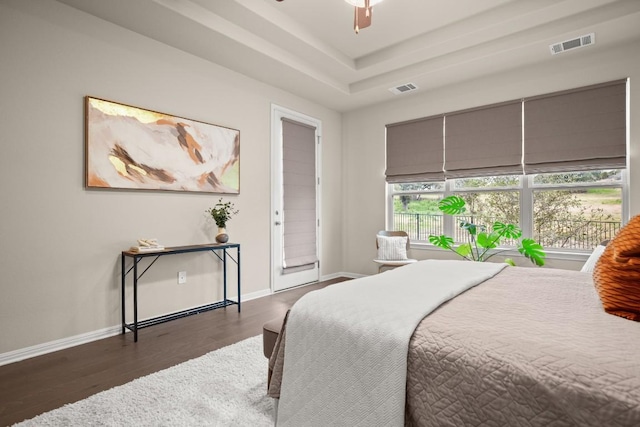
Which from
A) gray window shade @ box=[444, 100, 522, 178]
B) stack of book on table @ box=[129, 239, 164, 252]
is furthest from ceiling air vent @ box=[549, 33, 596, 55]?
stack of book on table @ box=[129, 239, 164, 252]

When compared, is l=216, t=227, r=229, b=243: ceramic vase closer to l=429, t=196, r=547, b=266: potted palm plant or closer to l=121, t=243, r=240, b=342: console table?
l=121, t=243, r=240, b=342: console table

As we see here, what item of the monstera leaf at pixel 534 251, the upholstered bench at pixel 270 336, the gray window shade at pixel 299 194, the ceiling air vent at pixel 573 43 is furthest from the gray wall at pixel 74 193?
the ceiling air vent at pixel 573 43

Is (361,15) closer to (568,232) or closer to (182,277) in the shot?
(182,277)

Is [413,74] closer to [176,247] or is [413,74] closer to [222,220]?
[222,220]

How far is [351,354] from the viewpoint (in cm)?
118

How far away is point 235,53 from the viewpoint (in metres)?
3.45

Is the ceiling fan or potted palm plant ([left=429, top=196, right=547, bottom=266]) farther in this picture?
potted palm plant ([left=429, top=196, right=547, bottom=266])

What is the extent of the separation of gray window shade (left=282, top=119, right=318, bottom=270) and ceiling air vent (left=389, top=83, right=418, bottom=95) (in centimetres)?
129

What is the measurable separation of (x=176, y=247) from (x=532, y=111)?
4.24 metres

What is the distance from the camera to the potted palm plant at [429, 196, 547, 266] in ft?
11.9

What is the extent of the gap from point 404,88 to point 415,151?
885 millimetres

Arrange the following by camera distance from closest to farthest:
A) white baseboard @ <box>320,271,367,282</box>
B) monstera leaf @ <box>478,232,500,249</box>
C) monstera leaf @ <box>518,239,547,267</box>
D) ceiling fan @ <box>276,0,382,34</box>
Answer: ceiling fan @ <box>276,0,382,34</box>
monstera leaf @ <box>518,239,547,267</box>
monstera leaf @ <box>478,232,500,249</box>
white baseboard @ <box>320,271,367,282</box>

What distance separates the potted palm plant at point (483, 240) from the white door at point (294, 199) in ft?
5.89

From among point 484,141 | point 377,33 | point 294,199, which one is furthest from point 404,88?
point 294,199
